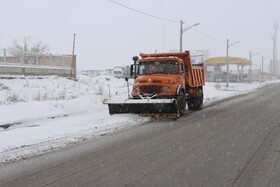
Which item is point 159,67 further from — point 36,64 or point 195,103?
point 36,64

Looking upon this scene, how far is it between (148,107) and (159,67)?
238 cm

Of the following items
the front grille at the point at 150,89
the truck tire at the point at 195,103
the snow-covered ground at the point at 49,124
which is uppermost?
the front grille at the point at 150,89

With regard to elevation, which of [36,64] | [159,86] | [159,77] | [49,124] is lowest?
[49,124]

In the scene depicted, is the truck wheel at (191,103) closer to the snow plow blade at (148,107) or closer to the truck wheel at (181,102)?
the truck wheel at (181,102)

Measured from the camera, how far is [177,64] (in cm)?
1772

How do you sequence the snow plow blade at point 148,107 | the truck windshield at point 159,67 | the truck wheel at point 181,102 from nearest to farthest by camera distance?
the snow plow blade at point 148,107
the truck wheel at point 181,102
the truck windshield at point 159,67

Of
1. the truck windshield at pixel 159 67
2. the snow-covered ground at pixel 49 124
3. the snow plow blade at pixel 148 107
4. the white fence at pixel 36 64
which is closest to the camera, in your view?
the snow-covered ground at pixel 49 124

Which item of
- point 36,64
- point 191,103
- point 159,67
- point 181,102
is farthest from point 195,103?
point 36,64

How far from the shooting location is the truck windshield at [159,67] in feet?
57.8

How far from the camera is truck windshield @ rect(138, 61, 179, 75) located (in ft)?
57.8

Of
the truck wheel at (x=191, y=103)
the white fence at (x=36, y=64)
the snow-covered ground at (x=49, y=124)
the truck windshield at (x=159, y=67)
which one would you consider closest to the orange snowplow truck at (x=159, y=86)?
the truck windshield at (x=159, y=67)

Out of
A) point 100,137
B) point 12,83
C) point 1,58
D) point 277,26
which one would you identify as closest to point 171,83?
point 100,137

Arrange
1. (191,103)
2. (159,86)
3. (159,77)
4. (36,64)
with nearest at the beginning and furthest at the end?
(159,86) < (159,77) < (191,103) < (36,64)

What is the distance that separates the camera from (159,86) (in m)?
16.7
